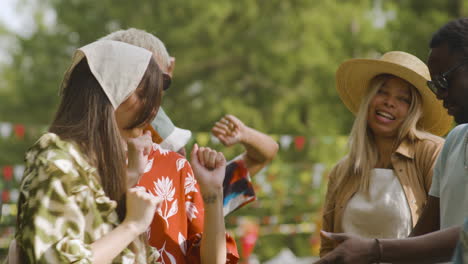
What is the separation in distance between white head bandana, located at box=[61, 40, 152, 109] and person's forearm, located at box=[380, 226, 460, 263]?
3.37ft

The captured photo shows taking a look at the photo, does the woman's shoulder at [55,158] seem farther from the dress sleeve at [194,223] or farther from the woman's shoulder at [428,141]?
the woman's shoulder at [428,141]

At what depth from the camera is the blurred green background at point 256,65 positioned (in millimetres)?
13375

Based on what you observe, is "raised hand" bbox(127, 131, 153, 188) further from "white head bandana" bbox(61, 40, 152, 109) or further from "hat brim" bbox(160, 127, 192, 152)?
"hat brim" bbox(160, 127, 192, 152)

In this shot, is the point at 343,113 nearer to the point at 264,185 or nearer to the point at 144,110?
the point at 264,185

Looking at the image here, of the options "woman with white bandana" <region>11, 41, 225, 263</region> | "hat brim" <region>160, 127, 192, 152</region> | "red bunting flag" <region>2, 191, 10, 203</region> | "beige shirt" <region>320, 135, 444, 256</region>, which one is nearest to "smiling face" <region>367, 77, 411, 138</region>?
"beige shirt" <region>320, 135, 444, 256</region>

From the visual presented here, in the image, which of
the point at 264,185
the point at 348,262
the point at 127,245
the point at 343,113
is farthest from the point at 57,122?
the point at 343,113

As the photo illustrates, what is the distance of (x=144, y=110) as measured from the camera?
2152mm

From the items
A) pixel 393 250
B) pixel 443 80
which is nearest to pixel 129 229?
pixel 393 250

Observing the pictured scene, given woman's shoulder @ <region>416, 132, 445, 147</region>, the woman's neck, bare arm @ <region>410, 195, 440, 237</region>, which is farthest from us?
the woman's neck

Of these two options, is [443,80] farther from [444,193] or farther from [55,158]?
[55,158]

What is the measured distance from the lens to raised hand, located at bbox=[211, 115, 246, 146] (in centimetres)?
299

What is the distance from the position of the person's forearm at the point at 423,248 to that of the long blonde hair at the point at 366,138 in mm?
1085

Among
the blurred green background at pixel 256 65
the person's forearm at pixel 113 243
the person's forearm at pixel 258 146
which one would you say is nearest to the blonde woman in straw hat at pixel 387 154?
the person's forearm at pixel 258 146

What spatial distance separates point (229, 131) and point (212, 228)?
0.78m
